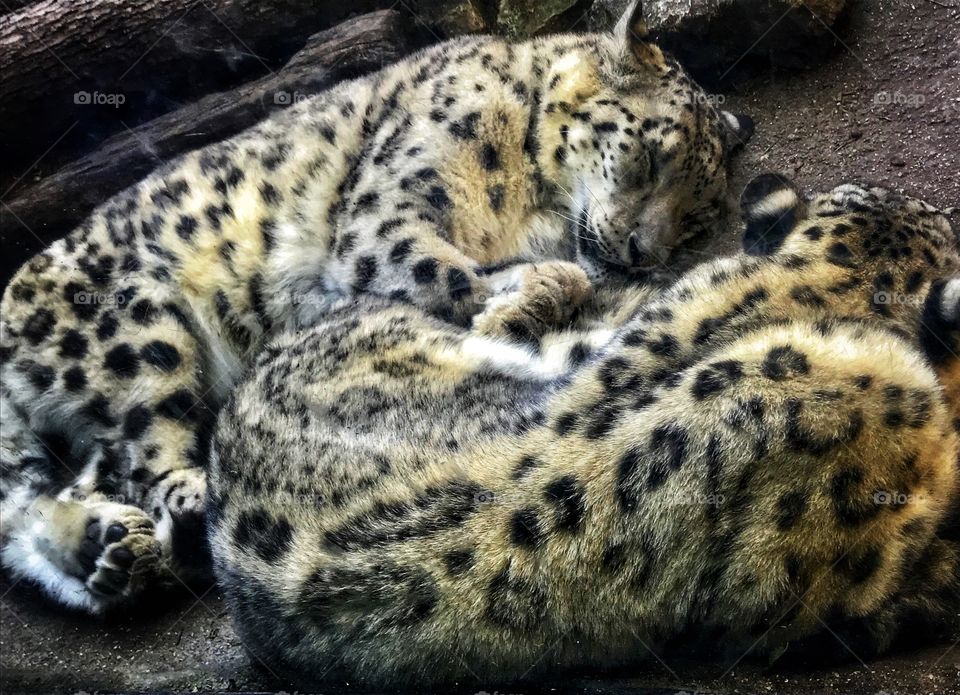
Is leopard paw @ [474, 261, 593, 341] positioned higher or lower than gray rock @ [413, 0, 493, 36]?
lower

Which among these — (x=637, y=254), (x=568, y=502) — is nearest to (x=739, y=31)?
(x=637, y=254)

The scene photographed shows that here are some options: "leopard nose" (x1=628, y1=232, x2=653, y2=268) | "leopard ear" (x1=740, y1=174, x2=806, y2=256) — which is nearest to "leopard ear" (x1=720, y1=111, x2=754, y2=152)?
"leopard nose" (x1=628, y1=232, x2=653, y2=268)

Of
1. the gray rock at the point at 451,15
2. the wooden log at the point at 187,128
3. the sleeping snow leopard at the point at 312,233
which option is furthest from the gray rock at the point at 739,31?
the wooden log at the point at 187,128

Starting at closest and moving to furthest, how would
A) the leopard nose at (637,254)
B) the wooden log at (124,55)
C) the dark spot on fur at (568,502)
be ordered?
1. the dark spot on fur at (568,502)
2. the leopard nose at (637,254)
3. the wooden log at (124,55)

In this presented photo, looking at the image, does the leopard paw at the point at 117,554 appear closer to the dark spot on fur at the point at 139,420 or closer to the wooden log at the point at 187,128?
the dark spot on fur at the point at 139,420

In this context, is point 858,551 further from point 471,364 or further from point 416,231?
point 416,231

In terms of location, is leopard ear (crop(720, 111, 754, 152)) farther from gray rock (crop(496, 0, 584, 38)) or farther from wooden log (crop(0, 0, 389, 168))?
wooden log (crop(0, 0, 389, 168))

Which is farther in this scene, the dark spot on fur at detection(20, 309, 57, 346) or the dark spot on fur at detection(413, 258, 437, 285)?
the dark spot on fur at detection(20, 309, 57, 346)

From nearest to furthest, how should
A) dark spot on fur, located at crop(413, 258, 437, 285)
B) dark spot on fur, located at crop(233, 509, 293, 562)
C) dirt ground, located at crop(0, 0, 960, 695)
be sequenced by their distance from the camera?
dark spot on fur, located at crop(233, 509, 293, 562) < dirt ground, located at crop(0, 0, 960, 695) < dark spot on fur, located at crop(413, 258, 437, 285)
